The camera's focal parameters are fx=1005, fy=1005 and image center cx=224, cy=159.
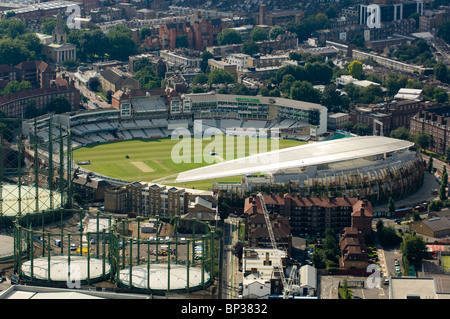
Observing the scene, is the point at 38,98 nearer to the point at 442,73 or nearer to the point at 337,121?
the point at 337,121

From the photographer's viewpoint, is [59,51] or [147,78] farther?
[59,51]

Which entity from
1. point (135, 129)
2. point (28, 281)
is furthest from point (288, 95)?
point (28, 281)

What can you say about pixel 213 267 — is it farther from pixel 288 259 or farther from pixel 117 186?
pixel 117 186

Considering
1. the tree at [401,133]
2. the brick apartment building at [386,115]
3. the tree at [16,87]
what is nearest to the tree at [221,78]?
the brick apartment building at [386,115]

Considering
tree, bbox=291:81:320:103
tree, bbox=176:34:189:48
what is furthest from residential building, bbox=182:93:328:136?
tree, bbox=176:34:189:48

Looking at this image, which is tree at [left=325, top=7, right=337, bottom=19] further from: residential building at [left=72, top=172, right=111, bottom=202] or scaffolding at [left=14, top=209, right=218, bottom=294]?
scaffolding at [left=14, top=209, right=218, bottom=294]

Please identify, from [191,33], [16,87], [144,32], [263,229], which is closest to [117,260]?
[263,229]
